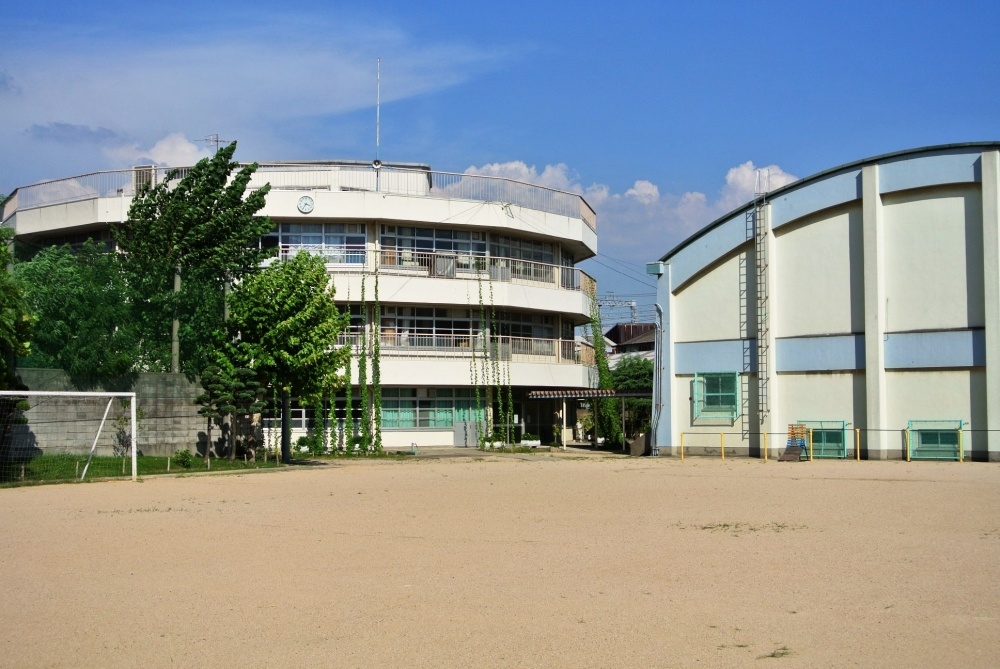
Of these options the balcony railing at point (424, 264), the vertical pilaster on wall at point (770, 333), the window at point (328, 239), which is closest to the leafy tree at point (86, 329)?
the balcony railing at point (424, 264)

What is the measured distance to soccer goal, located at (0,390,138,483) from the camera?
26812mm

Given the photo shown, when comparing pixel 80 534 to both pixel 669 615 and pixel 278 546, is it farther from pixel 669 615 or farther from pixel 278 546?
pixel 669 615

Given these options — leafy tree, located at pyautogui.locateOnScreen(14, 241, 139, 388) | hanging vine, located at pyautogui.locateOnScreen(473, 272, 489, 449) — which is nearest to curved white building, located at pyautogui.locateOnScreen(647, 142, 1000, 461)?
hanging vine, located at pyautogui.locateOnScreen(473, 272, 489, 449)

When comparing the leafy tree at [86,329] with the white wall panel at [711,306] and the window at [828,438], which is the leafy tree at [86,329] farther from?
the window at [828,438]

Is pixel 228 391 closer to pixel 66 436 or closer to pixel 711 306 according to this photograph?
pixel 66 436

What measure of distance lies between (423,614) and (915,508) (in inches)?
450

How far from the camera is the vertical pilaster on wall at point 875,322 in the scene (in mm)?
34594

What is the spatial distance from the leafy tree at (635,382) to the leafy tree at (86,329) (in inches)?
1232

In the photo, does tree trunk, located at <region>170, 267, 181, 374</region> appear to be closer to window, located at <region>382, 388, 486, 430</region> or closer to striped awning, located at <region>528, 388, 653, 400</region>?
window, located at <region>382, 388, 486, 430</region>

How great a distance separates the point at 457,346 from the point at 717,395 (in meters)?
13.2

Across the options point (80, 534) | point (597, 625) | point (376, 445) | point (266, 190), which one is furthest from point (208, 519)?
point (376, 445)

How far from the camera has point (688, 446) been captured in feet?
129

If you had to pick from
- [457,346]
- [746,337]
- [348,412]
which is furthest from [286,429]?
[746,337]

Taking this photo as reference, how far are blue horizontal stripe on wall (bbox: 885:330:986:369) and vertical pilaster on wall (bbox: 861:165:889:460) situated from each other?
405 mm
